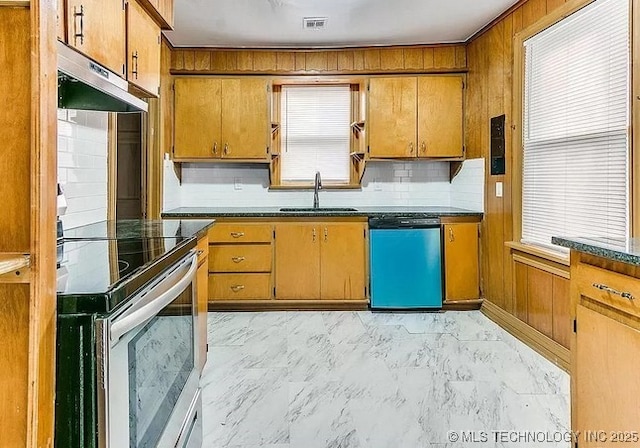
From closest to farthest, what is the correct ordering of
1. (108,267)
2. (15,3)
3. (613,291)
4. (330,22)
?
(15,3) → (108,267) → (613,291) → (330,22)

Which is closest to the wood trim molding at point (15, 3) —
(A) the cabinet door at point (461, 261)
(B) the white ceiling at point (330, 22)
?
(B) the white ceiling at point (330, 22)

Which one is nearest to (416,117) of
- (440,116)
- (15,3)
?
(440,116)

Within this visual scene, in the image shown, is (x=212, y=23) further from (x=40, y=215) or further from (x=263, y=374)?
(x=40, y=215)

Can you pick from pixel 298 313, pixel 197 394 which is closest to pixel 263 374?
pixel 197 394

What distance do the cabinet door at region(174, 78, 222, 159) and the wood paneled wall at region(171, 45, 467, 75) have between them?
0.50ft

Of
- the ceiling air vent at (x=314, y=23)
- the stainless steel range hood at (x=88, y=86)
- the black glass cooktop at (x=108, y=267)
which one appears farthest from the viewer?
the ceiling air vent at (x=314, y=23)

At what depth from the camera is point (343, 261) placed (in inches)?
168

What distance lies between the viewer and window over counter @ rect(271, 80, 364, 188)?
484 centimetres

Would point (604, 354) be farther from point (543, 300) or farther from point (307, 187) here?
point (307, 187)

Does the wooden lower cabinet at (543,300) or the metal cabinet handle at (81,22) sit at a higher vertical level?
the metal cabinet handle at (81,22)

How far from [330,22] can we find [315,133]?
1261mm

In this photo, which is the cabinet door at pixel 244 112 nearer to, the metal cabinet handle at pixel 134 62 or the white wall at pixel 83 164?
the white wall at pixel 83 164

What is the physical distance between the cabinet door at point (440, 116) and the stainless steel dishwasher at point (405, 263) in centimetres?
75

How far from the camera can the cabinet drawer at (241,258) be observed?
422 centimetres
